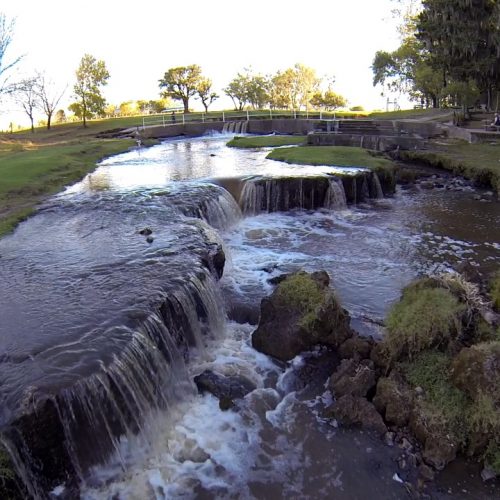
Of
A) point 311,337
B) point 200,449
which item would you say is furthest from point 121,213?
point 200,449

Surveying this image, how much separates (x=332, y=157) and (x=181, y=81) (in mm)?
46676

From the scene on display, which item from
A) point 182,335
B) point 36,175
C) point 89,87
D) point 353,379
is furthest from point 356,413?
point 89,87

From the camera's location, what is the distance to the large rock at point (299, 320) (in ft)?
28.3

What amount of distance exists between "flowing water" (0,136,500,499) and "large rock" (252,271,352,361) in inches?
10.8

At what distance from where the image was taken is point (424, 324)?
757cm

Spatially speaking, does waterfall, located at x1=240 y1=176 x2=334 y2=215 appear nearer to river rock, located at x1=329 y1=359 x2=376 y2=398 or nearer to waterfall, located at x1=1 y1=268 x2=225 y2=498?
waterfall, located at x1=1 y1=268 x2=225 y2=498

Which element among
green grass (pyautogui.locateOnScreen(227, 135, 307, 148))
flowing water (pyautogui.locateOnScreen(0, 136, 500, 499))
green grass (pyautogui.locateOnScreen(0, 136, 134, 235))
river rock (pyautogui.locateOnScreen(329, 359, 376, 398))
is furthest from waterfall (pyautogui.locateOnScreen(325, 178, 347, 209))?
green grass (pyautogui.locateOnScreen(227, 135, 307, 148))

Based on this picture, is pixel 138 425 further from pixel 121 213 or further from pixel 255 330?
pixel 121 213

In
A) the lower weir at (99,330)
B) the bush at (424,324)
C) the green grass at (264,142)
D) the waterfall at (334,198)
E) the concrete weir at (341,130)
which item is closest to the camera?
the lower weir at (99,330)

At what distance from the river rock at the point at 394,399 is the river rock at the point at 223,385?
210 centimetres

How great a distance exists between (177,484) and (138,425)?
976 millimetres

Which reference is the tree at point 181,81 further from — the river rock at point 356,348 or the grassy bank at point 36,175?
the river rock at point 356,348

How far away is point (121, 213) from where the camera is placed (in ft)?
48.1

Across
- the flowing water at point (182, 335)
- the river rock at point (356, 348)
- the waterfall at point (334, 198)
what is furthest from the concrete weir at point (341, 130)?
the river rock at point (356, 348)
